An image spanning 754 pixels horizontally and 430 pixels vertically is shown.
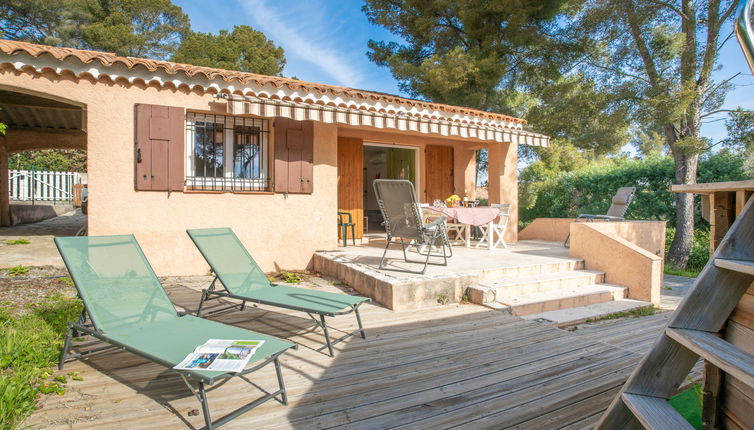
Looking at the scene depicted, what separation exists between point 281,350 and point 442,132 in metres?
7.05

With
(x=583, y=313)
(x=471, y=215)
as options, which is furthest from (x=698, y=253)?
(x=583, y=313)

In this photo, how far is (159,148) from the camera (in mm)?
7203

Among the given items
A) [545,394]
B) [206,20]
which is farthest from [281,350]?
[206,20]

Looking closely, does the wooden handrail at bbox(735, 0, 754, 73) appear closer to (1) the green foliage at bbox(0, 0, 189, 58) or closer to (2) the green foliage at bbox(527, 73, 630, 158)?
(2) the green foliage at bbox(527, 73, 630, 158)

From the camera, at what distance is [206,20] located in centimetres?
2659

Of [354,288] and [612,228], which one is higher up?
[612,228]

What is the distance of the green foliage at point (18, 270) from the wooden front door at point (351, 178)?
6386 mm

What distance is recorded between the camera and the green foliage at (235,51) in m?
24.5

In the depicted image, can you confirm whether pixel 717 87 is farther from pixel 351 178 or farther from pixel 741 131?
pixel 351 178

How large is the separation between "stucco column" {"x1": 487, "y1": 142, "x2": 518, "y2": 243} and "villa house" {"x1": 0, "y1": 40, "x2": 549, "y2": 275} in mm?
895

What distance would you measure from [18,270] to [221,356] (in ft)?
21.7

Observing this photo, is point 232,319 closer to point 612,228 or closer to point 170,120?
point 170,120

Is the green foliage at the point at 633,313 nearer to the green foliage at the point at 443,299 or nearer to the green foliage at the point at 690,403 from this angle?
the green foliage at the point at 443,299

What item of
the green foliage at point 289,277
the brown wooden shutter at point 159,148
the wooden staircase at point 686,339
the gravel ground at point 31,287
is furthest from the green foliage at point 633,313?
the gravel ground at point 31,287
